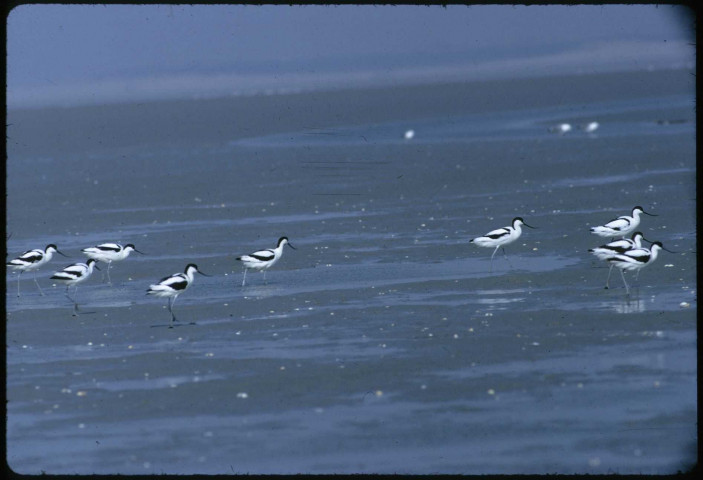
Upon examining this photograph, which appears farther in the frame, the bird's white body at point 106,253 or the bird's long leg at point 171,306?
the bird's white body at point 106,253

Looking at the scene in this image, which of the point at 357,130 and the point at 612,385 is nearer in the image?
the point at 612,385

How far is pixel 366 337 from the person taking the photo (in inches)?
538

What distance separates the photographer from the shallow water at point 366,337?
987 centimetres

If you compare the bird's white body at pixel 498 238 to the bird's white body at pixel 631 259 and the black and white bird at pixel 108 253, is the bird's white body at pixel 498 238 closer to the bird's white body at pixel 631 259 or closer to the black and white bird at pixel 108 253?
the bird's white body at pixel 631 259

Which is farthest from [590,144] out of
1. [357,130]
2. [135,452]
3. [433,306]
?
[135,452]

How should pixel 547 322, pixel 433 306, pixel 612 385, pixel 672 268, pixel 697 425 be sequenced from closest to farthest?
pixel 697 425 < pixel 612 385 < pixel 547 322 < pixel 433 306 < pixel 672 268

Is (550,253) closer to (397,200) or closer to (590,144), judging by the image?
(397,200)

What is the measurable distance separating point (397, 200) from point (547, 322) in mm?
12314

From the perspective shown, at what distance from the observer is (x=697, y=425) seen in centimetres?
961

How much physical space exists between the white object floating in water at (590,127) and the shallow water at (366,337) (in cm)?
1064

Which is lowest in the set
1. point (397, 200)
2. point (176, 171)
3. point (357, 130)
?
point (397, 200)

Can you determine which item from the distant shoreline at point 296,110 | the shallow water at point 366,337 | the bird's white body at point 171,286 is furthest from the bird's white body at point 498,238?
the distant shoreline at point 296,110

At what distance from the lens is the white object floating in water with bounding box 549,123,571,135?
40125 mm

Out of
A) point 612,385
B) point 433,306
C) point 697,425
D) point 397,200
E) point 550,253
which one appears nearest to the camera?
point 697,425
